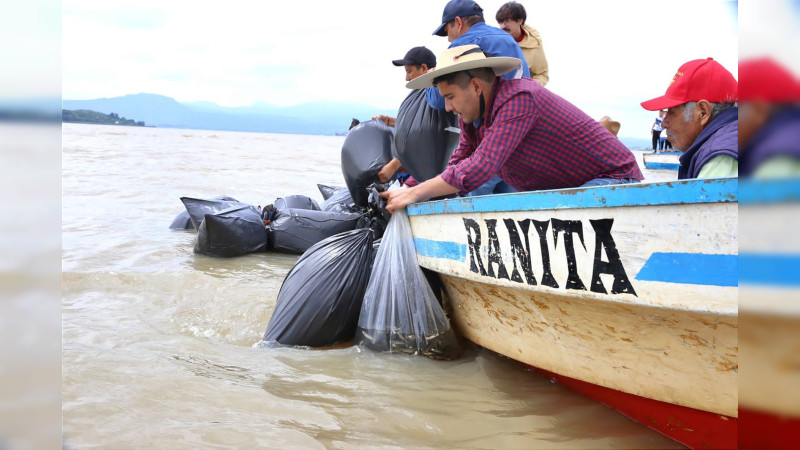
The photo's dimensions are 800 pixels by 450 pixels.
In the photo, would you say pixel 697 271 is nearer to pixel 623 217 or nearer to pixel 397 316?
pixel 623 217

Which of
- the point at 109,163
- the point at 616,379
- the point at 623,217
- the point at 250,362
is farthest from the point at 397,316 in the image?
the point at 109,163

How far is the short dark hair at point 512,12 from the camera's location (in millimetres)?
4422

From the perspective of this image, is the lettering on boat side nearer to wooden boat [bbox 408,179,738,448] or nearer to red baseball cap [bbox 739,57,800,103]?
wooden boat [bbox 408,179,738,448]

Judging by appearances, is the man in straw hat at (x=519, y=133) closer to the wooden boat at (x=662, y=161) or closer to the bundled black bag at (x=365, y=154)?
the bundled black bag at (x=365, y=154)

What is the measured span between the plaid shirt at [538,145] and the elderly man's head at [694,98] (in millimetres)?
Result: 401

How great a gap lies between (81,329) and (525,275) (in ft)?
7.61

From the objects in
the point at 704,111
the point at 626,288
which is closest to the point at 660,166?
the point at 704,111

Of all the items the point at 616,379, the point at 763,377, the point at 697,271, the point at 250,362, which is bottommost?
the point at 250,362

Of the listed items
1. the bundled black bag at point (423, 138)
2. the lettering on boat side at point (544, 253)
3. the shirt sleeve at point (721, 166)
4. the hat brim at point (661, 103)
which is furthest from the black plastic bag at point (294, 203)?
the shirt sleeve at point (721, 166)

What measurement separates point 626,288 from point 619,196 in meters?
0.27

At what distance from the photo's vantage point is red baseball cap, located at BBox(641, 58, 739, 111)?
2107 millimetres

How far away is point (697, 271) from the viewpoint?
1563 mm

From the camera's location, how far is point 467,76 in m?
2.62

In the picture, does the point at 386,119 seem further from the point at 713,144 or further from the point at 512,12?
the point at 713,144
